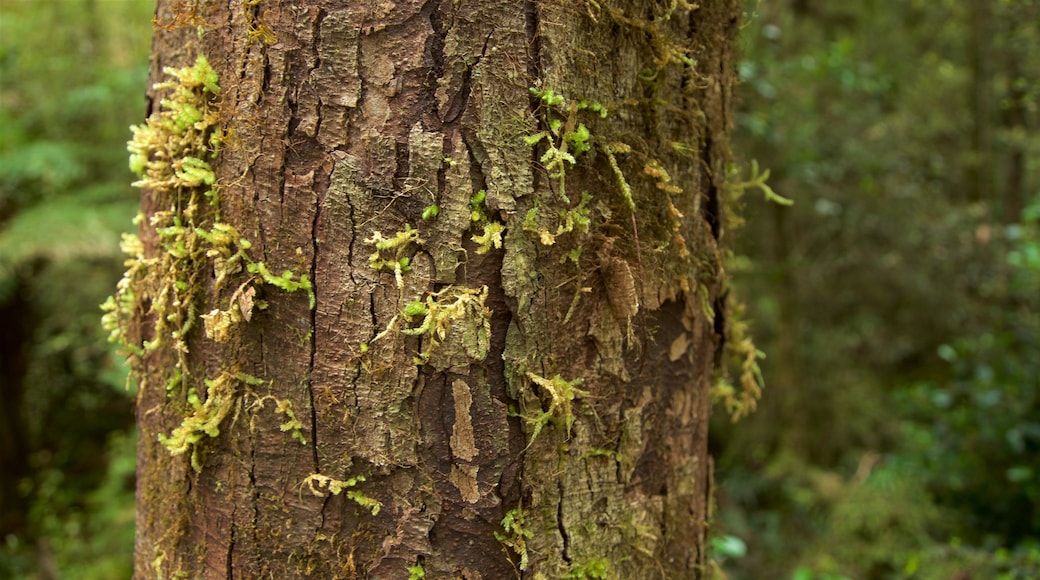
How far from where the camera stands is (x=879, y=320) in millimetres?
7172

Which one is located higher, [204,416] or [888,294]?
[204,416]

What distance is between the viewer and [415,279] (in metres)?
1.04

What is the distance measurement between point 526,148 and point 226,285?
517 millimetres

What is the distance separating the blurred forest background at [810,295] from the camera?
14.9ft

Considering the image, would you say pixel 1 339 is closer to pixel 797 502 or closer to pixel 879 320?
pixel 797 502

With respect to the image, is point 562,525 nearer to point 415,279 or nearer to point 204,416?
point 415,279

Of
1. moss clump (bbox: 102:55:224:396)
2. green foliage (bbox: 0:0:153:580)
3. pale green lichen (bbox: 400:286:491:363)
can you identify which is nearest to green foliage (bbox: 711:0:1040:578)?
pale green lichen (bbox: 400:286:491:363)

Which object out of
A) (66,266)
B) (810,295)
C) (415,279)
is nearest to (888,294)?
(810,295)

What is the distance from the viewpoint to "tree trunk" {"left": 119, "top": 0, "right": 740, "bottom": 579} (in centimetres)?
102

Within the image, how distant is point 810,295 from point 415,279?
20.6 feet

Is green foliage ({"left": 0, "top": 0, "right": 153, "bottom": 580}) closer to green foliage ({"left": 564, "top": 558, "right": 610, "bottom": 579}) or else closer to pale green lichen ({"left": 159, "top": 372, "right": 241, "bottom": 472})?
pale green lichen ({"left": 159, "top": 372, "right": 241, "bottom": 472})

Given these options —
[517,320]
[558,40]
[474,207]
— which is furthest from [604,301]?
[558,40]

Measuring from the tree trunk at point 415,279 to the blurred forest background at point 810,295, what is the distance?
3.35 metres

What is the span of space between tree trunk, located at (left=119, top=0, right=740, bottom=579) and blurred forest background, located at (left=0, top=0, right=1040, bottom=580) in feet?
11.0
